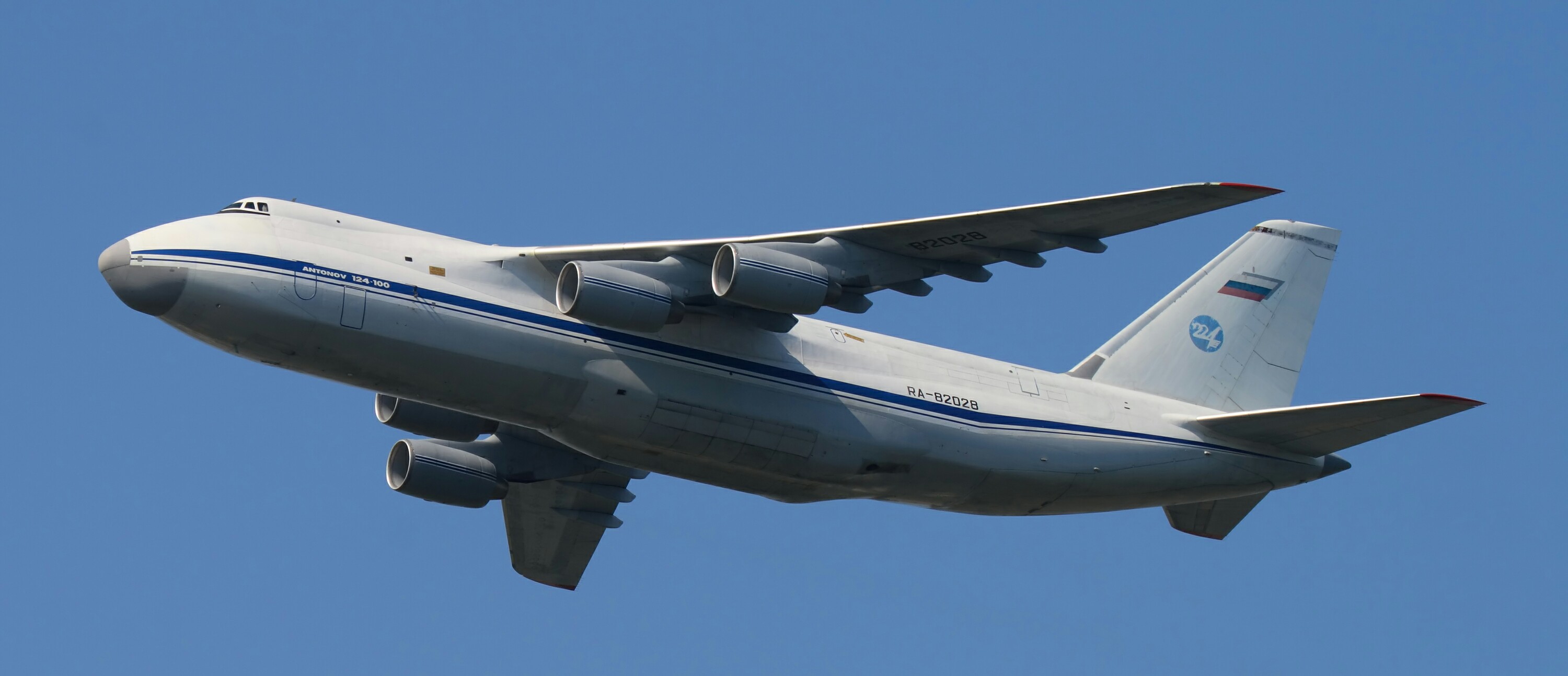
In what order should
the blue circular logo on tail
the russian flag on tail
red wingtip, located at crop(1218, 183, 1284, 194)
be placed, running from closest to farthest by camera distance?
red wingtip, located at crop(1218, 183, 1284, 194) → the blue circular logo on tail → the russian flag on tail

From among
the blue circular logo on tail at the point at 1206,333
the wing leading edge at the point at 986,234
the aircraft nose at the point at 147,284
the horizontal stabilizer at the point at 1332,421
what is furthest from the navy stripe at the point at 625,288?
the blue circular logo on tail at the point at 1206,333

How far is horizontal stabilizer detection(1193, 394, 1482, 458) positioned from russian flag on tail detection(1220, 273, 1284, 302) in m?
2.48

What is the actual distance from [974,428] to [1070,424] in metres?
1.46

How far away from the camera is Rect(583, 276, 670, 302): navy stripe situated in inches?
693

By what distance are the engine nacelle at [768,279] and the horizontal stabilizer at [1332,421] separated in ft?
21.7

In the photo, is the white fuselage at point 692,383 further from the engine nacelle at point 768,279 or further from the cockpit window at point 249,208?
the engine nacelle at point 768,279

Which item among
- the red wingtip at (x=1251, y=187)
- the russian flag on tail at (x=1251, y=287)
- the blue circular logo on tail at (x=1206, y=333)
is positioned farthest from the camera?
the russian flag on tail at (x=1251, y=287)

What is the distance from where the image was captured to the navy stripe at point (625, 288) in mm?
17594

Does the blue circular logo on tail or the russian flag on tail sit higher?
the russian flag on tail

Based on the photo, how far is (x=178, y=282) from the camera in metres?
16.8

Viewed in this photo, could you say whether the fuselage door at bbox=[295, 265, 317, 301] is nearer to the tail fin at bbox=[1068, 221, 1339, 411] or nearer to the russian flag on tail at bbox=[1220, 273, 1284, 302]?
the tail fin at bbox=[1068, 221, 1339, 411]

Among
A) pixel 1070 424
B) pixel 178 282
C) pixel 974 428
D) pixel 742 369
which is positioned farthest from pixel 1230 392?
pixel 178 282

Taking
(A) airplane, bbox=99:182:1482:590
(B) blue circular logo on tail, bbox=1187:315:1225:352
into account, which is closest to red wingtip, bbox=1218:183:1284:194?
(A) airplane, bbox=99:182:1482:590

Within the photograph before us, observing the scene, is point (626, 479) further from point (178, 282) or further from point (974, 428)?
point (178, 282)
